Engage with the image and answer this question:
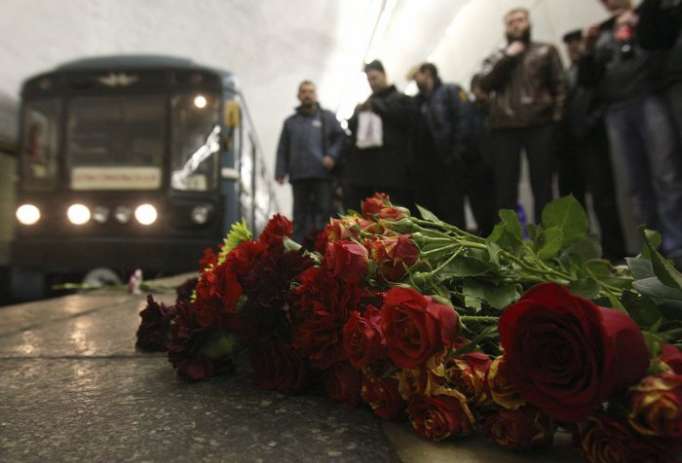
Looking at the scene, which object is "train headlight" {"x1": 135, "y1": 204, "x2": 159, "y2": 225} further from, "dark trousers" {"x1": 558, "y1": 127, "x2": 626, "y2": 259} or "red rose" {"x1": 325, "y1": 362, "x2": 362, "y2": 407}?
"red rose" {"x1": 325, "y1": 362, "x2": 362, "y2": 407}

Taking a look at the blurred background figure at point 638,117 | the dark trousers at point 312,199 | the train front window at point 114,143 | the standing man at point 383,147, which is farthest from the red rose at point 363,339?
the dark trousers at point 312,199

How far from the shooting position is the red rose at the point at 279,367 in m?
1.07

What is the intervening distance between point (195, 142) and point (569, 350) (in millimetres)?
4694

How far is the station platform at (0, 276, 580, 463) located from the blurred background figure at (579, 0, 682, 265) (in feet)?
8.00

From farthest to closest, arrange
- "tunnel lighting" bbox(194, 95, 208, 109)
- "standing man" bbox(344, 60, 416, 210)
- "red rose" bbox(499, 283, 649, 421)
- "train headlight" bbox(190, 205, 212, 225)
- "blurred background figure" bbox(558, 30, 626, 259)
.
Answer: "tunnel lighting" bbox(194, 95, 208, 109), "train headlight" bbox(190, 205, 212, 225), "standing man" bbox(344, 60, 416, 210), "blurred background figure" bbox(558, 30, 626, 259), "red rose" bbox(499, 283, 649, 421)

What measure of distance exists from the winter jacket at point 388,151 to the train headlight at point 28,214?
2631mm

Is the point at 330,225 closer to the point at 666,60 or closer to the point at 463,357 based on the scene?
the point at 463,357

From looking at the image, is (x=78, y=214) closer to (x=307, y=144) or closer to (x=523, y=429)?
(x=307, y=144)

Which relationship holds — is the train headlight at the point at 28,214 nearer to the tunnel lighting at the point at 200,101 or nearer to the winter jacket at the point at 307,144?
the tunnel lighting at the point at 200,101

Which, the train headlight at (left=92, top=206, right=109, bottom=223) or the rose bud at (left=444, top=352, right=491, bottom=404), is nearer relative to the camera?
the rose bud at (left=444, top=352, right=491, bottom=404)

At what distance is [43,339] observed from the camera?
6.14 ft

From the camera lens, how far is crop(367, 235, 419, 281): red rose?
0.91 meters

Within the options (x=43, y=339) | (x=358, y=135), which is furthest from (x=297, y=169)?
(x=43, y=339)

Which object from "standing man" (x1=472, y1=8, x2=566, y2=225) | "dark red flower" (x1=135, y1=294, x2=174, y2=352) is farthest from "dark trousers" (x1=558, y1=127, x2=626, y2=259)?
"dark red flower" (x1=135, y1=294, x2=174, y2=352)
